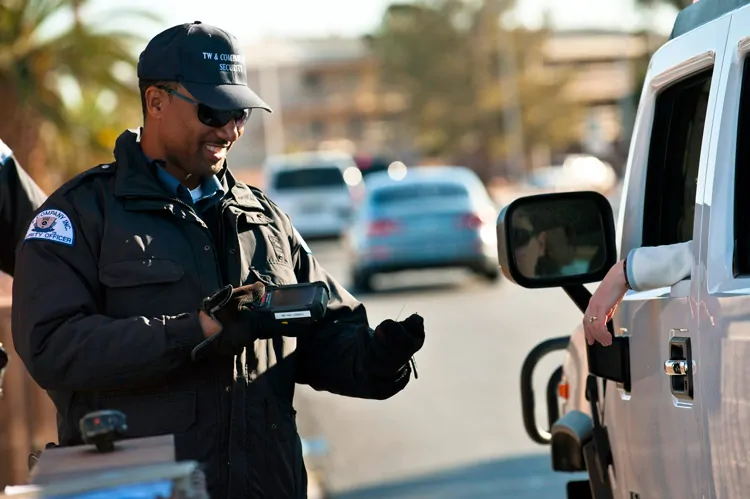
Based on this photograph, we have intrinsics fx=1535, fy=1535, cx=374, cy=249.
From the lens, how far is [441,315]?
17.4 m

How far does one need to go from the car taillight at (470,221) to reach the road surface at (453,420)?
1791mm

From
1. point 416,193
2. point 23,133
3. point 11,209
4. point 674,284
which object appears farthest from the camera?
point 416,193

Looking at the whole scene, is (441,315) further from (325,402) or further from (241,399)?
(241,399)

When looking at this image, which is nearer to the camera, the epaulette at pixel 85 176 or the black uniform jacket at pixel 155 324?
the black uniform jacket at pixel 155 324

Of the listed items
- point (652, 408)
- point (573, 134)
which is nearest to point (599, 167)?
point (573, 134)

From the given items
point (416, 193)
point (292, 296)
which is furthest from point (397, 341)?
point (416, 193)

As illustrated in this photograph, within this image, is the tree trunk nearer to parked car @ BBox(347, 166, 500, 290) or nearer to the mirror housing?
parked car @ BBox(347, 166, 500, 290)

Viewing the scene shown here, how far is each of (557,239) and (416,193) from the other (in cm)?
1681

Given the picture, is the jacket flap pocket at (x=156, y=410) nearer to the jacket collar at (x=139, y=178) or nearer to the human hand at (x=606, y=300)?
the jacket collar at (x=139, y=178)

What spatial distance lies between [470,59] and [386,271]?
64.1m

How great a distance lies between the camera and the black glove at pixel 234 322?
3.42 meters

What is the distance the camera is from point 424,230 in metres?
20.3

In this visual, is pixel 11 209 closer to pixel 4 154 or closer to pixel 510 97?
pixel 4 154

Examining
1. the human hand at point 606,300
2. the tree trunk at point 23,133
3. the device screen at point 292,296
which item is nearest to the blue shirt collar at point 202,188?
the device screen at point 292,296
